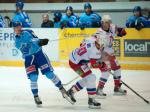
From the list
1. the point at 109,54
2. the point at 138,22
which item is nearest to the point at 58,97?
the point at 109,54

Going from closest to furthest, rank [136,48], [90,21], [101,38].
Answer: [101,38] → [136,48] → [90,21]

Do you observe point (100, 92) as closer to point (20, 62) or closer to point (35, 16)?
point (20, 62)

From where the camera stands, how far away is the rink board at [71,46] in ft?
36.6

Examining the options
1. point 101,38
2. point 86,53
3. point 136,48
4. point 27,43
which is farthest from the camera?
point 136,48

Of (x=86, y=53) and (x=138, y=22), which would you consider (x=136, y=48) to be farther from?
(x=86, y=53)

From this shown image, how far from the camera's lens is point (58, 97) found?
7738 mm

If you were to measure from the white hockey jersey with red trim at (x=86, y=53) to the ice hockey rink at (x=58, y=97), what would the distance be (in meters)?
0.68

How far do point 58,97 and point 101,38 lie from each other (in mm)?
1274

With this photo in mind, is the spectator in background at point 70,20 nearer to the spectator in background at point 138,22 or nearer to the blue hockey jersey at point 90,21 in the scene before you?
the blue hockey jersey at point 90,21

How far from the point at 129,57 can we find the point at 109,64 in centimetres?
308

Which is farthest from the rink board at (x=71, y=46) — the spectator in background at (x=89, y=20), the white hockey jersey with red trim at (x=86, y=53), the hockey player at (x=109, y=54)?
the white hockey jersey with red trim at (x=86, y=53)

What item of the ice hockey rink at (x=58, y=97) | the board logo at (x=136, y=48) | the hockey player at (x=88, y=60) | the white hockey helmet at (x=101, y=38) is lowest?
the ice hockey rink at (x=58, y=97)

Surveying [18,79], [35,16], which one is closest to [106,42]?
[18,79]

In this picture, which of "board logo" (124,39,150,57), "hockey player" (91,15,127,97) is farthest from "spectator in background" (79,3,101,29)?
"hockey player" (91,15,127,97)
